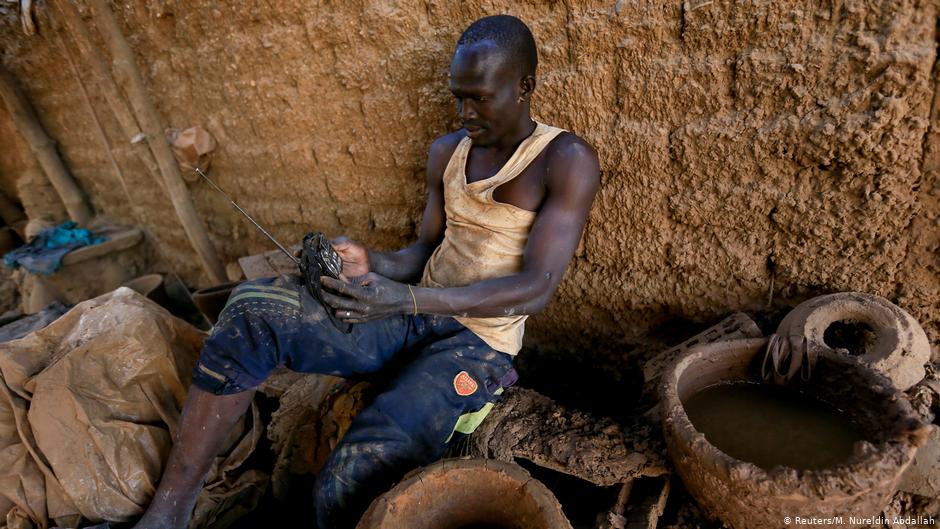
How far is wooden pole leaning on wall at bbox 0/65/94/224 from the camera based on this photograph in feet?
13.9

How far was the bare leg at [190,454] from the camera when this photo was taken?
5.09 ft

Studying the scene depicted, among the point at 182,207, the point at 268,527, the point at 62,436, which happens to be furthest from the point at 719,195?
the point at 182,207

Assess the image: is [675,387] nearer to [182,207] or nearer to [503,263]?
[503,263]

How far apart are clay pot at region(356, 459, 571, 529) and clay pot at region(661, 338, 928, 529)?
1.28 feet

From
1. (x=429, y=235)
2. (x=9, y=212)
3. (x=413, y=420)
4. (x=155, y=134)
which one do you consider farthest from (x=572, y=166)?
(x=9, y=212)

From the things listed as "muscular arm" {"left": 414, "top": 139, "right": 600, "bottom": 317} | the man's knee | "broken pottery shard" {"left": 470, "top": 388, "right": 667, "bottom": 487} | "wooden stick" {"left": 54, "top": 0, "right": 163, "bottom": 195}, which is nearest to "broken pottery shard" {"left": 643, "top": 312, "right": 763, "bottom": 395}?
"broken pottery shard" {"left": 470, "top": 388, "right": 667, "bottom": 487}

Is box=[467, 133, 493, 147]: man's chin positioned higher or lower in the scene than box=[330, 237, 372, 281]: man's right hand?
higher

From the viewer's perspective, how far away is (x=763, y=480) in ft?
3.62

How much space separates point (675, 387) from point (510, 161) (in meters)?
0.90

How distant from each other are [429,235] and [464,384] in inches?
27.6

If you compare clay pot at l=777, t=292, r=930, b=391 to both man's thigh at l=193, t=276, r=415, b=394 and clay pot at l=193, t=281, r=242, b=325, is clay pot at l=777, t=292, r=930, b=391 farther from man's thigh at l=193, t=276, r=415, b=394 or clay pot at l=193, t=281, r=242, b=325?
clay pot at l=193, t=281, r=242, b=325

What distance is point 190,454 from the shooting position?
1572 millimetres

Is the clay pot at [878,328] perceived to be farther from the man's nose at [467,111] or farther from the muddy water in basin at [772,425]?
the man's nose at [467,111]

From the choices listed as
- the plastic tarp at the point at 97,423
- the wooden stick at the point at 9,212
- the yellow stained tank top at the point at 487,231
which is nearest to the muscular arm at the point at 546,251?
the yellow stained tank top at the point at 487,231
